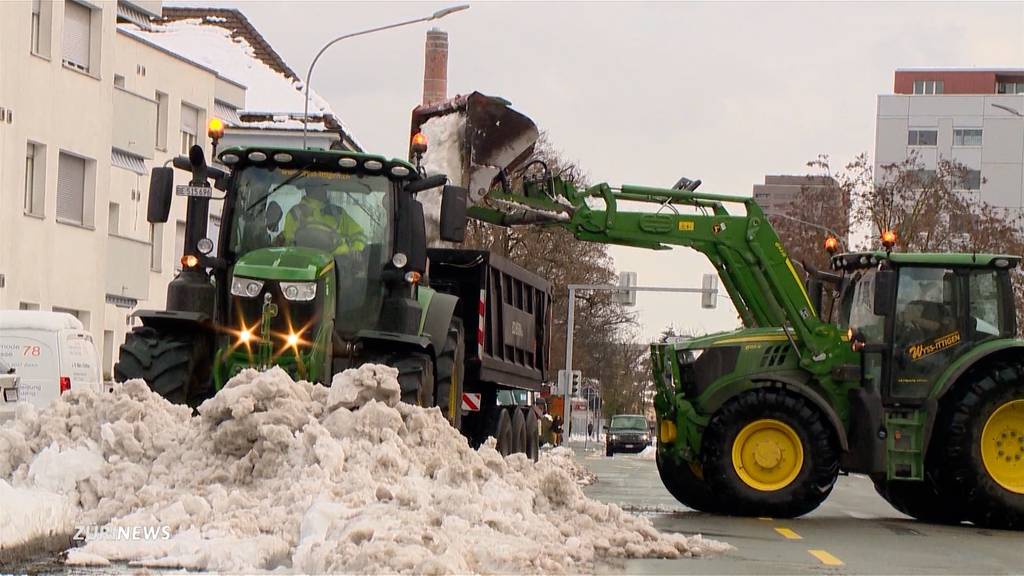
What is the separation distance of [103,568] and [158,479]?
6.45 feet

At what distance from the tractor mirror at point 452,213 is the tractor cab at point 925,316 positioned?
502 cm

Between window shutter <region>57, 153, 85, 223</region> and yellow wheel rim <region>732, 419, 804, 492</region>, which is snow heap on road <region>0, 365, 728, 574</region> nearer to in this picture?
yellow wheel rim <region>732, 419, 804, 492</region>

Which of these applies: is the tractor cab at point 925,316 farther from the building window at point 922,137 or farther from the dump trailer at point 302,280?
the building window at point 922,137

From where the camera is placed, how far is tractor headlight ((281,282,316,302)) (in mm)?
13883

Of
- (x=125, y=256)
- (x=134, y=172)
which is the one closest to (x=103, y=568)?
(x=125, y=256)

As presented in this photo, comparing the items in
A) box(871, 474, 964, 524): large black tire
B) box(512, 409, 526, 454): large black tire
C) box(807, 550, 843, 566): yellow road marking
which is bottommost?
box(871, 474, 964, 524): large black tire

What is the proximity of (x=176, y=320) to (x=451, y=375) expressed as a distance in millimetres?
2566

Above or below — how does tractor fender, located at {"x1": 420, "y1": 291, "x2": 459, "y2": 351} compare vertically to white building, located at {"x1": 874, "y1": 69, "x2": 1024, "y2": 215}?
below

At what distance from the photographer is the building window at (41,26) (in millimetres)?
35250

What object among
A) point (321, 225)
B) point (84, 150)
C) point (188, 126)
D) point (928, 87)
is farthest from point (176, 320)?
point (928, 87)

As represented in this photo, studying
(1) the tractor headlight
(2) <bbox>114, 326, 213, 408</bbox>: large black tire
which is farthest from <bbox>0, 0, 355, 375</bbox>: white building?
(1) the tractor headlight

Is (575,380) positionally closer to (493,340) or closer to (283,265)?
(493,340)

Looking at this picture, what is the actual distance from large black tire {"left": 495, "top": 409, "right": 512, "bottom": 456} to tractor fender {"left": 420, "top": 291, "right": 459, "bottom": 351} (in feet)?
13.1

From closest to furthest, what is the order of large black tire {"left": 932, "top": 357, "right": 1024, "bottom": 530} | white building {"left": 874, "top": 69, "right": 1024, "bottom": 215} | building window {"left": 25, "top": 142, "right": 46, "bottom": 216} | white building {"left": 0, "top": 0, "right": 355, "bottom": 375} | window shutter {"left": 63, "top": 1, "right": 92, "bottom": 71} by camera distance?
large black tire {"left": 932, "top": 357, "right": 1024, "bottom": 530} → white building {"left": 0, "top": 0, "right": 355, "bottom": 375} → building window {"left": 25, "top": 142, "right": 46, "bottom": 216} → window shutter {"left": 63, "top": 1, "right": 92, "bottom": 71} → white building {"left": 874, "top": 69, "right": 1024, "bottom": 215}
